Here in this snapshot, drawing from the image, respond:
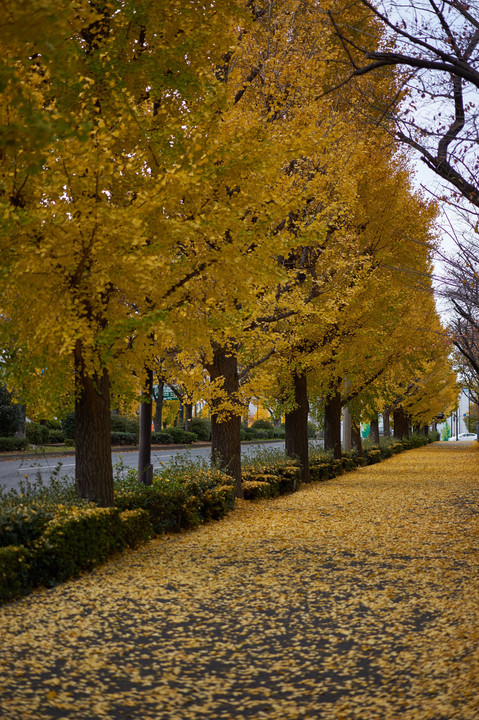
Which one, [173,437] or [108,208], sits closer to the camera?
[108,208]

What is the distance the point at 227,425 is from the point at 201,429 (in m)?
35.7

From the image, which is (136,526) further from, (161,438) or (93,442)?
(161,438)

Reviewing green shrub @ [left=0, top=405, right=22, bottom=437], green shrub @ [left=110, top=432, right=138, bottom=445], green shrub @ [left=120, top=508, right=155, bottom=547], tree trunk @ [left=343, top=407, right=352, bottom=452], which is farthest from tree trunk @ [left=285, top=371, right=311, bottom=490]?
green shrub @ [left=110, top=432, right=138, bottom=445]

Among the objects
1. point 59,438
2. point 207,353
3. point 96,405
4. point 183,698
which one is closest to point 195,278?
point 207,353

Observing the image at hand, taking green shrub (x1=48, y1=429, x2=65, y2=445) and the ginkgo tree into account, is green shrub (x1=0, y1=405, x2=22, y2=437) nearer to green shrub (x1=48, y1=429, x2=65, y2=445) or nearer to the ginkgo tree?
green shrub (x1=48, y1=429, x2=65, y2=445)

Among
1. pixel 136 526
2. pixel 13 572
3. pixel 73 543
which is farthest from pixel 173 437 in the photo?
pixel 13 572

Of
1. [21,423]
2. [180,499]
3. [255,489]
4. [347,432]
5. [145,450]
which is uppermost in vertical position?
[21,423]

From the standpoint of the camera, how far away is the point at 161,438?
42.6m

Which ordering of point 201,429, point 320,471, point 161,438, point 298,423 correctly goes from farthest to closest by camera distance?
point 201,429 → point 161,438 → point 320,471 → point 298,423

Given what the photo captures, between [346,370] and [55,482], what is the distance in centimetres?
1306

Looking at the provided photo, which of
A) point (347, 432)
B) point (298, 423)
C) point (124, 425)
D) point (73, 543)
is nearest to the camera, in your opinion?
point (73, 543)

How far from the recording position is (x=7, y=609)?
658 cm

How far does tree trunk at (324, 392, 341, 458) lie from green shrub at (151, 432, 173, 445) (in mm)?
17598

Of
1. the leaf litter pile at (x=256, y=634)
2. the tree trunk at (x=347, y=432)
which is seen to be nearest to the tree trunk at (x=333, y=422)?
the tree trunk at (x=347, y=432)
